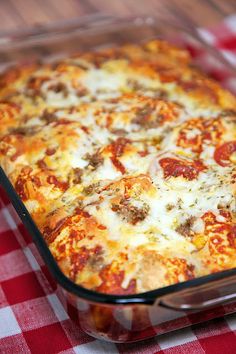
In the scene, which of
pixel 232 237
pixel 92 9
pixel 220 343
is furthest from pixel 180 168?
pixel 92 9

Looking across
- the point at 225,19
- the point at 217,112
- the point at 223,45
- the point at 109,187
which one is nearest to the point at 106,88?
the point at 217,112

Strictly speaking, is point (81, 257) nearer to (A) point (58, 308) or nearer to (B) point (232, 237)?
(A) point (58, 308)

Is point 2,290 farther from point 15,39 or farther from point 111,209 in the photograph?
point 15,39

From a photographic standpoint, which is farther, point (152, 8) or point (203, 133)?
point (152, 8)

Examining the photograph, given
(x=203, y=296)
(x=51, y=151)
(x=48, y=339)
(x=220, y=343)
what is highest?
(x=51, y=151)

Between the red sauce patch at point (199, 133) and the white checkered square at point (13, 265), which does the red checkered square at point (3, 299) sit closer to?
the white checkered square at point (13, 265)

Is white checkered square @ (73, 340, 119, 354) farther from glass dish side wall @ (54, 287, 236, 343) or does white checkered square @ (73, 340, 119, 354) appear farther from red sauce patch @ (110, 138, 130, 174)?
red sauce patch @ (110, 138, 130, 174)

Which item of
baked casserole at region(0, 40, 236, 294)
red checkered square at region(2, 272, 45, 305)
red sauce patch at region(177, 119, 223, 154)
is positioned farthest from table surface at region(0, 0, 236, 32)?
red checkered square at region(2, 272, 45, 305)

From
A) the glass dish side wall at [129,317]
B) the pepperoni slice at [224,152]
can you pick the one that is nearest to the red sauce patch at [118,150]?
the pepperoni slice at [224,152]
